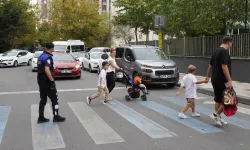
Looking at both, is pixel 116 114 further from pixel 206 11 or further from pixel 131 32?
pixel 131 32

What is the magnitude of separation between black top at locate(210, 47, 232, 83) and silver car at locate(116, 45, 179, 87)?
6.25m

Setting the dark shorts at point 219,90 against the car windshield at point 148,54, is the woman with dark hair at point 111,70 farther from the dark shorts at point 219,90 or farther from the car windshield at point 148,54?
the dark shorts at point 219,90

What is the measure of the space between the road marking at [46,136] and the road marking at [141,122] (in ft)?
5.53

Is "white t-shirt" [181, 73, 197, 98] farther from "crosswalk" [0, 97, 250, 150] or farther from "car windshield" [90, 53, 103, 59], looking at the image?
"car windshield" [90, 53, 103, 59]

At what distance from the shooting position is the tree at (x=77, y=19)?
44.6 meters

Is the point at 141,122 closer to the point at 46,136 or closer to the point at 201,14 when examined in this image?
the point at 46,136

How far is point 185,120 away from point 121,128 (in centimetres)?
165

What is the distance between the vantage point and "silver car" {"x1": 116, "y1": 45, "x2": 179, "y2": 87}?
1331cm

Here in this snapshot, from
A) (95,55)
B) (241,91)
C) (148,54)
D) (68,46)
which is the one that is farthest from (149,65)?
(68,46)

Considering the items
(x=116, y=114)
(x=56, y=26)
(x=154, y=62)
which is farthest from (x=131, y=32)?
(x=116, y=114)

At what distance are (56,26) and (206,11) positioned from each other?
33.9 metres

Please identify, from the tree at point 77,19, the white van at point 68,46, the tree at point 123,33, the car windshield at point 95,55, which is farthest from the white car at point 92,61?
the tree at point 123,33

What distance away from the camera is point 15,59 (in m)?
28.8

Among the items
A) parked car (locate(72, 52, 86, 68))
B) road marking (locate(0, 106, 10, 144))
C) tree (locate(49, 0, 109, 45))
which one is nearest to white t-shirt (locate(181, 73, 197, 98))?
road marking (locate(0, 106, 10, 144))
